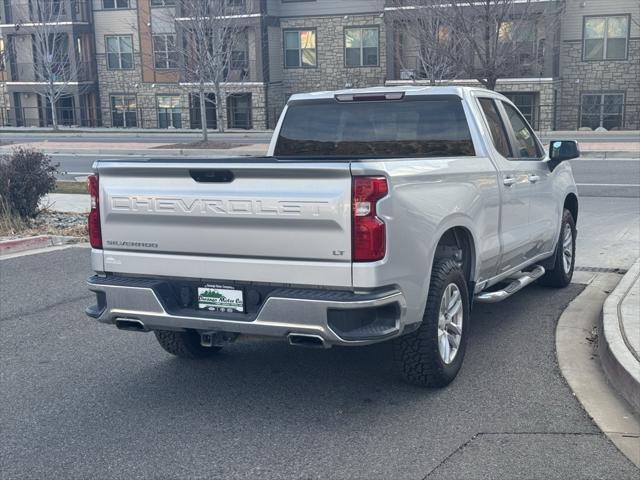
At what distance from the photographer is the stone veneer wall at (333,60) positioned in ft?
132

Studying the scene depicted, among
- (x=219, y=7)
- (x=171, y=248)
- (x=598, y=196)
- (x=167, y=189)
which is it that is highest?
(x=219, y=7)

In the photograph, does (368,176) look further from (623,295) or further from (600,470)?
(623,295)

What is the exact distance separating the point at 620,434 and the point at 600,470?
542 mm

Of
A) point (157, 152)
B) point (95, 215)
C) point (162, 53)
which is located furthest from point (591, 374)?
point (162, 53)

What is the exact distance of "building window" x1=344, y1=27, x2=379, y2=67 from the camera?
132 ft

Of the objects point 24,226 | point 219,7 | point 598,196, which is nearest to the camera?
point 24,226

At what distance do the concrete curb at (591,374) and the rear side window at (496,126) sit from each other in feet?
5.24

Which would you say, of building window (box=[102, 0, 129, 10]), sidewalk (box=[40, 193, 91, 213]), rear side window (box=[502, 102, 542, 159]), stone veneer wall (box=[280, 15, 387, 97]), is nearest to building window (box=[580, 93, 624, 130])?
stone veneer wall (box=[280, 15, 387, 97])

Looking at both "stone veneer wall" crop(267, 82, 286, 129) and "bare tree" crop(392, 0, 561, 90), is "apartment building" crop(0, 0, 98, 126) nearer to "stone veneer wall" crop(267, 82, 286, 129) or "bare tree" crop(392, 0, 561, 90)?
"stone veneer wall" crop(267, 82, 286, 129)

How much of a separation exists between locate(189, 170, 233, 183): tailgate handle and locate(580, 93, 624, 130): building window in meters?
34.1

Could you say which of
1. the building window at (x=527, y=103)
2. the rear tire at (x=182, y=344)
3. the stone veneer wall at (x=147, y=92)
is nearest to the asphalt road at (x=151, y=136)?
the stone veneer wall at (x=147, y=92)

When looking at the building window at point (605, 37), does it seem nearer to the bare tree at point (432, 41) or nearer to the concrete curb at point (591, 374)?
the bare tree at point (432, 41)

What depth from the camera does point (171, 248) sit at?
5188 mm

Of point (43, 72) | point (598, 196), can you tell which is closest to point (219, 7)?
point (43, 72)
